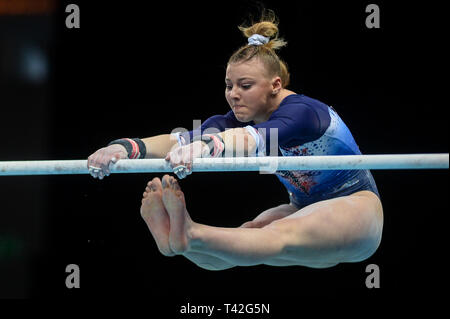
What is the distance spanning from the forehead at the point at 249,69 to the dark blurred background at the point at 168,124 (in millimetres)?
1108

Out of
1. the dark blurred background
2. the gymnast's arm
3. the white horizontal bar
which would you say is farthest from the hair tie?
the dark blurred background

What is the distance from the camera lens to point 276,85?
1815 mm

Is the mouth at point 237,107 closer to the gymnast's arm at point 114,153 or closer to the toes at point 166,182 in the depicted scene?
the gymnast's arm at point 114,153

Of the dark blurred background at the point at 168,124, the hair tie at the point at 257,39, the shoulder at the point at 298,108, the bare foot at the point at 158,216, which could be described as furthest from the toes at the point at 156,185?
the dark blurred background at the point at 168,124

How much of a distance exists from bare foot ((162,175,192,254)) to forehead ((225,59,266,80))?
480mm

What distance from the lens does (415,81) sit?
2822 millimetres

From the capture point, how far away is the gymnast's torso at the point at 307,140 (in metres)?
1.53

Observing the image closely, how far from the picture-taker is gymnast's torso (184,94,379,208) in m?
1.53

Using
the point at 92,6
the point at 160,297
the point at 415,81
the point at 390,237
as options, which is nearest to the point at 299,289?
the point at 390,237

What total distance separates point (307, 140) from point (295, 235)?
0.33 m

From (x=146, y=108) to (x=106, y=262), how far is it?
892 millimetres

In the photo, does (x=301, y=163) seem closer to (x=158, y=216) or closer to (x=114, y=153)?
(x=158, y=216)

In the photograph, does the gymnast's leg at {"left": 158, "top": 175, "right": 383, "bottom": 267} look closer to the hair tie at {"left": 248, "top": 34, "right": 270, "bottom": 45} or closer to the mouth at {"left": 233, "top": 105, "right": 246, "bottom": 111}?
the mouth at {"left": 233, "top": 105, "right": 246, "bottom": 111}

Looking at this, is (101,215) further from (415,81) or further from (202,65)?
(415,81)
